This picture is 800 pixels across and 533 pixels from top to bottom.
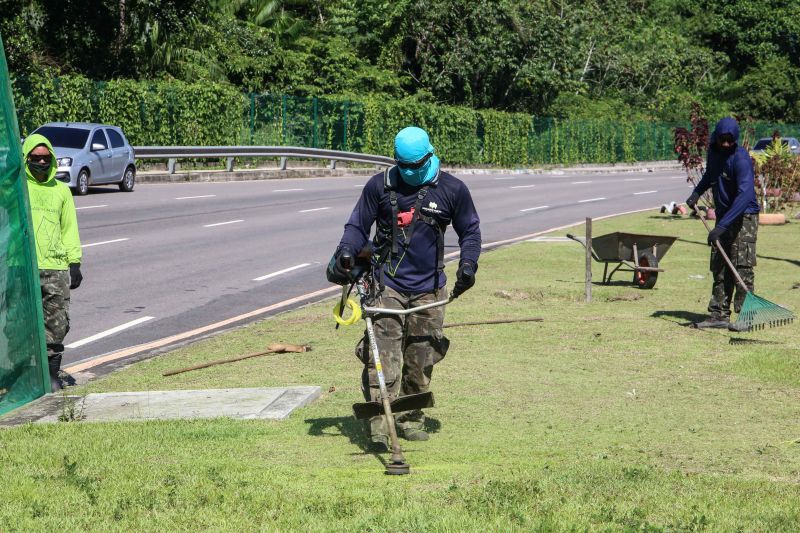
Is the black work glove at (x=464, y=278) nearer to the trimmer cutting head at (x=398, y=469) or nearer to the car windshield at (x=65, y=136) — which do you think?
the trimmer cutting head at (x=398, y=469)

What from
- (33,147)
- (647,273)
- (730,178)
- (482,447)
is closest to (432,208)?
(482,447)

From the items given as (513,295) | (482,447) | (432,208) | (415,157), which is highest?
(415,157)

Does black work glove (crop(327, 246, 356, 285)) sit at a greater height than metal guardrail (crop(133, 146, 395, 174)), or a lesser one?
greater

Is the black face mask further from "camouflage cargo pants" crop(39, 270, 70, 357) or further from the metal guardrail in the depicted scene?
the metal guardrail

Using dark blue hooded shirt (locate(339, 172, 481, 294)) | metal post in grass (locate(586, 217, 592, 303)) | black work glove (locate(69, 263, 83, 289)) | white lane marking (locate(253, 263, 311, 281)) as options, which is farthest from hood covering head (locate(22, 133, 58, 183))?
white lane marking (locate(253, 263, 311, 281))

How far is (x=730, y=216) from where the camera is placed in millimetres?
11273

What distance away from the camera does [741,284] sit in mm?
11430

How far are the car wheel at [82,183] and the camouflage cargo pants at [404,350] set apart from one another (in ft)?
68.6

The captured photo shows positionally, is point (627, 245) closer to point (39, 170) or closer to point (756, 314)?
point (756, 314)

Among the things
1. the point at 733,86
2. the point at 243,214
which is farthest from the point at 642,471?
the point at 733,86

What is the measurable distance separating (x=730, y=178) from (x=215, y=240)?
10.3 meters

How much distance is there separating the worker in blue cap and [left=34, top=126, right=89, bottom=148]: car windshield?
71.0 feet

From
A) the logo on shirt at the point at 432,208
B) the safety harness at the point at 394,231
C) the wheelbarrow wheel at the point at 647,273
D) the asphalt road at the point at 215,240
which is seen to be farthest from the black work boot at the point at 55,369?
the wheelbarrow wheel at the point at 647,273

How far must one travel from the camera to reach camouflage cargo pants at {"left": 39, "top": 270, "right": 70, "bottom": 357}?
911 centimetres
